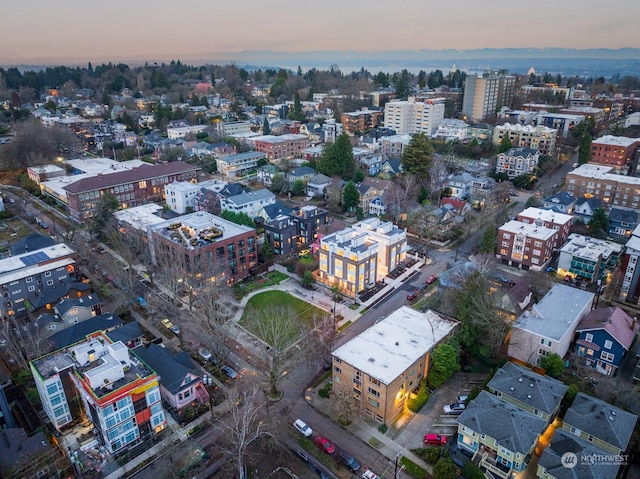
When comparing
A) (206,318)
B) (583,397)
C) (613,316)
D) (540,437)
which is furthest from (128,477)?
(613,316)

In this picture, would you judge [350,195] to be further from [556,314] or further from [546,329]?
[546,329]

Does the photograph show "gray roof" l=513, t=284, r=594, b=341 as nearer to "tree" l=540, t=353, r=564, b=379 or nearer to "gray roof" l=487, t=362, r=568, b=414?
"tree" l=540, t=353, r=564, b=379

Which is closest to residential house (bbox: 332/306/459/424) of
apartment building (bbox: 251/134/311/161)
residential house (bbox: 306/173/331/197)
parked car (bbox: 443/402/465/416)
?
parked car (bbox: 443/402/465/416)

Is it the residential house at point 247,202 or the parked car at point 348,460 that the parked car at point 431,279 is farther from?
the residential house at point 247,202

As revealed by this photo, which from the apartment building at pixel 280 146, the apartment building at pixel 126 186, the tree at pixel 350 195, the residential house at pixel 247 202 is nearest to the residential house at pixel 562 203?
the tree at pixel 350 195

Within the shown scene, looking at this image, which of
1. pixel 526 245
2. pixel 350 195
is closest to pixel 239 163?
pixel 350 195

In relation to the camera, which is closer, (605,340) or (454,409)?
(454,409)
